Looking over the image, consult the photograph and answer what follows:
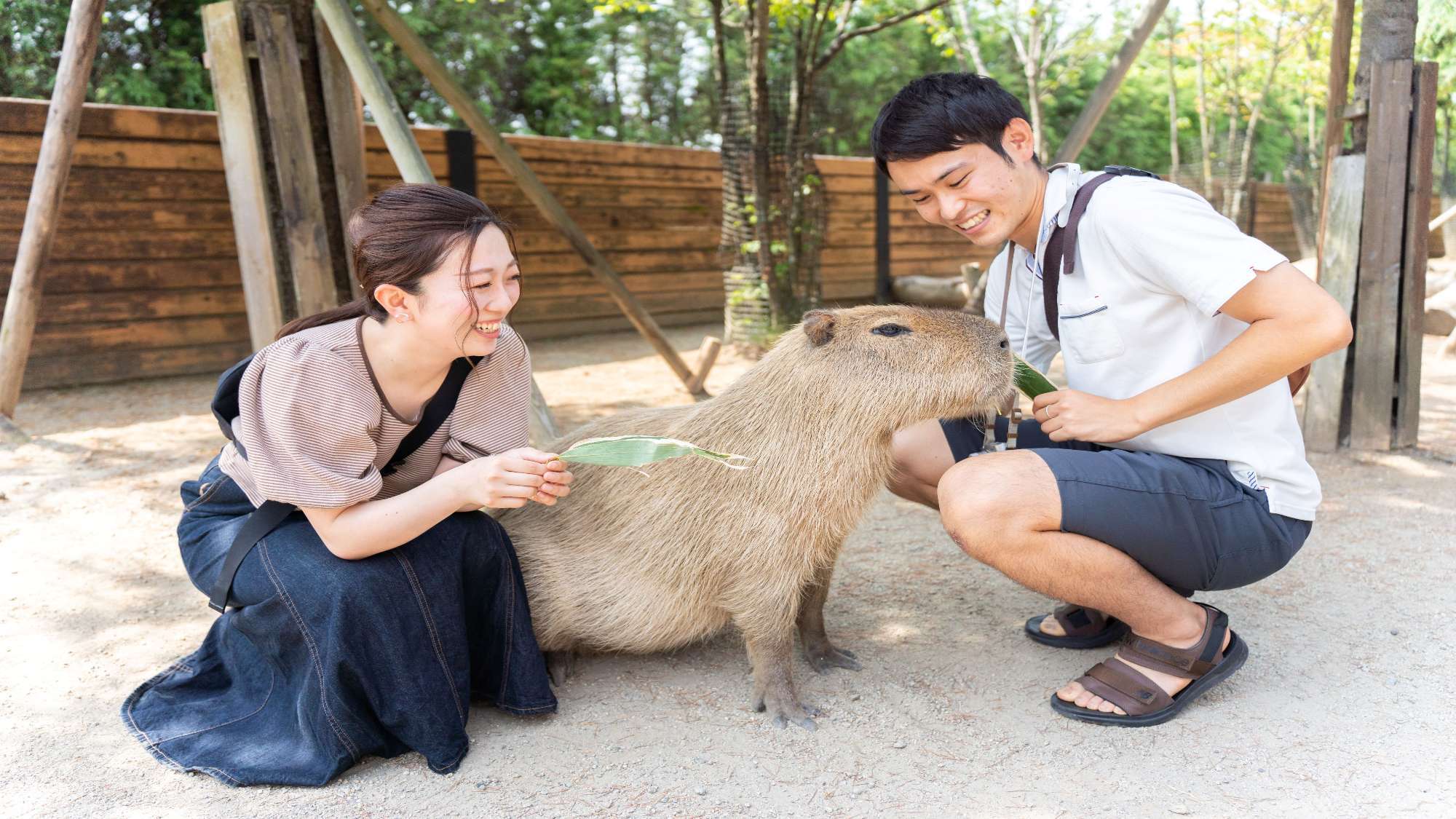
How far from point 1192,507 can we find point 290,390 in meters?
1.90

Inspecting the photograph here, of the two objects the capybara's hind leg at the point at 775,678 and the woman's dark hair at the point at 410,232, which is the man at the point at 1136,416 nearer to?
the capybara's hind leg at the point at 775,678

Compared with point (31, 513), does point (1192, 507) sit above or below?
above

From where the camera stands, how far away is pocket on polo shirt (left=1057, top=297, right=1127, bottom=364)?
222 cm

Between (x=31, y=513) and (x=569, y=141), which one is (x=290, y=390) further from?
(x=569, y=141)

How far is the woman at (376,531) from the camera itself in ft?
6.28

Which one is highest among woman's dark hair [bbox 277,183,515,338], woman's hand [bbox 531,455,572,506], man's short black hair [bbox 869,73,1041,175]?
man's short black hair [bbox 869,73,1041,175]

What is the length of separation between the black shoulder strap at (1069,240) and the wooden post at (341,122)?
2.92 meters

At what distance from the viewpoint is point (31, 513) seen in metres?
3.51

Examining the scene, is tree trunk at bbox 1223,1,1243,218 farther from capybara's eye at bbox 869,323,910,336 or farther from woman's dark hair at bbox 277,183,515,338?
woman's dark hair at bbox 277,183,515,338

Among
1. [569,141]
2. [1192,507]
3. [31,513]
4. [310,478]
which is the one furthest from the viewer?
[569,141]

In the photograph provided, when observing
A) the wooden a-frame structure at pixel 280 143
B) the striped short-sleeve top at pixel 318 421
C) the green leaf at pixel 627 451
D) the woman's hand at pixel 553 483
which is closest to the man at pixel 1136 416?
the green leaf at pixel 627 451

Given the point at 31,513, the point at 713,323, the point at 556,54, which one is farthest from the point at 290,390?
the point at 556,54

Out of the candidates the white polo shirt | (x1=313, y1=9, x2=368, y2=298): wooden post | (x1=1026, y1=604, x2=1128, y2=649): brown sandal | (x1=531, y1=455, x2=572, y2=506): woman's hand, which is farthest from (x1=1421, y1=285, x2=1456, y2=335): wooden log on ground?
(x1=531, y1=455, x2=572, y2=506): woman's hand

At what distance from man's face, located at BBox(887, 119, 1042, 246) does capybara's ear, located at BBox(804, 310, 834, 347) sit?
33 cm
